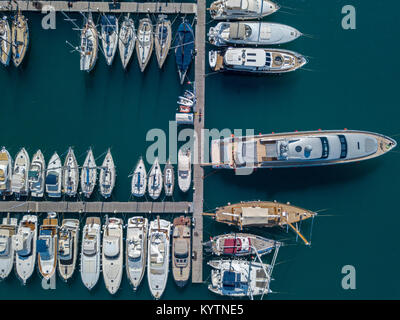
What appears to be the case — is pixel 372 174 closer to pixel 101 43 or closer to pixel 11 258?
pixel 101 43

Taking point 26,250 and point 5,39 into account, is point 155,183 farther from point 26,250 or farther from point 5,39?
point 5,39

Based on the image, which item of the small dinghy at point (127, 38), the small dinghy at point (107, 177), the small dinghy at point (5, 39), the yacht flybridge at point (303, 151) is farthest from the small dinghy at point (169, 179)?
the small dinghy at point (5, 39)

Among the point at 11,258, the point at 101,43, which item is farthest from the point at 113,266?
the point at 101,43

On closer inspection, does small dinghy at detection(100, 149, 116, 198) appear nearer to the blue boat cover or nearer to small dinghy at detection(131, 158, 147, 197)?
small dinghy at detection(131, 158, 147, 197)

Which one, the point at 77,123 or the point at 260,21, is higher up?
the point at 260,21

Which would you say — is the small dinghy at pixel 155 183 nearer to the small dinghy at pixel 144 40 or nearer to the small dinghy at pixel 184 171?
the small dinghy at pixel 184 171

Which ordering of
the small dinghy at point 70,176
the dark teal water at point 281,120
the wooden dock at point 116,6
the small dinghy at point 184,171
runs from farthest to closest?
the dark teal water at point 281,120
the wooden dock at point 116,6
the small dinghy at point 184,171
the small dinghy at point 70,176
